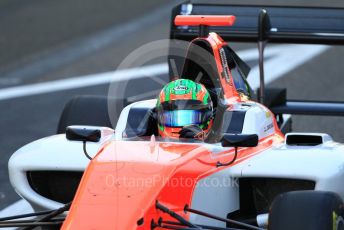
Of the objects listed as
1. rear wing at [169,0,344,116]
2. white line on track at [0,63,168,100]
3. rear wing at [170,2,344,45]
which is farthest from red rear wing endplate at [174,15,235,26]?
white line on track at [0,63,168,100]

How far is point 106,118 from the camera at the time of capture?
30.0 ft

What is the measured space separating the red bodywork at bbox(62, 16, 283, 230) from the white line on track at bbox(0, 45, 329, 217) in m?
7.37

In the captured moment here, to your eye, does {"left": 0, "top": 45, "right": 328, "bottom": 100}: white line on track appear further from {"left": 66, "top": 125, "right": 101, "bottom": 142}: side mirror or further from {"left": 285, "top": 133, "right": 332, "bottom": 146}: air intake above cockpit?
{"left": 66, "top": 125, "right": 101, "bottom": 142}: side mirror

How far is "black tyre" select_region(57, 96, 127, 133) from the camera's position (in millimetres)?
9023

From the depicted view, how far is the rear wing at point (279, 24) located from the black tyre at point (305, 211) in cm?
328

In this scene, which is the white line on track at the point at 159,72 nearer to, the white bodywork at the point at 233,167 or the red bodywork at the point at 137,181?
the white bodywork at the point at 233,167

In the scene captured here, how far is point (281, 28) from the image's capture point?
9.47 m

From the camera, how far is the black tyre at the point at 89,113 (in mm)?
9023

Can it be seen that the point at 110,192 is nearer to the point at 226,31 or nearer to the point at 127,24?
the point at 226,31

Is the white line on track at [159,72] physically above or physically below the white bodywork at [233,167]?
below

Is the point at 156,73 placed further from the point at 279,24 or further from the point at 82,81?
the point at 279,24

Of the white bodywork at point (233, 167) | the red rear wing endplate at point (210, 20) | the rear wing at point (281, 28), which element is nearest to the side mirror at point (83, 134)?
the white bodywork at point (233, 167)

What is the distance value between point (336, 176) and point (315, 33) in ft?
8.94

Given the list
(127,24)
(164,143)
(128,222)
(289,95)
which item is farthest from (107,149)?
(127,24)
